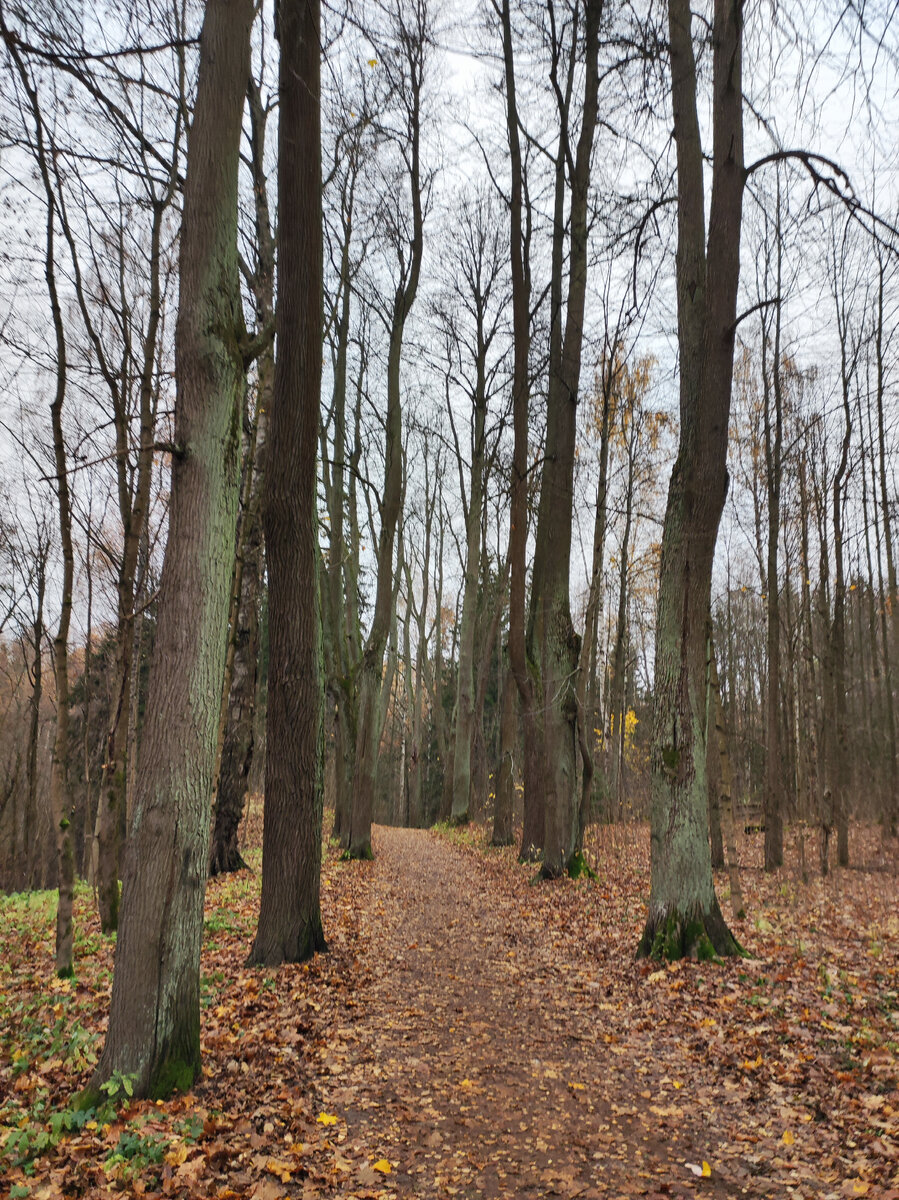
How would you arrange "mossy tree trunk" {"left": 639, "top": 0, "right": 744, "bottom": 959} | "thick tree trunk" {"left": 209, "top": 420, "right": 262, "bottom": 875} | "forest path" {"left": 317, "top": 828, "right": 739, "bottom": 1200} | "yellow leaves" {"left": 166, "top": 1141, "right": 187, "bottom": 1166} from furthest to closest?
"thick tree trunk" {"left": 209, "top": 420, "right": 262, "bottom": 875} → "mossy tree trunk" {"left": 639, "top": 0, "right": 744, "bottom": 959} → "forest path" {"left": 317, "top": 828, "right": 739, "bottom": 1200} → "yellow leaves" {"left": 166, "top": 1141, "right": 187, "bottom": 1166}

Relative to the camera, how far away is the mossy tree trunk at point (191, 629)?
3.97m

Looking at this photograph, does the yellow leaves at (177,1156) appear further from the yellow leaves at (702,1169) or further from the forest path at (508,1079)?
the yellow leaves at (702,1169)

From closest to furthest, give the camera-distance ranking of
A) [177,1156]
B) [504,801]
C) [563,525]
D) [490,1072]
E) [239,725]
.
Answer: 1. [177,1156]
2. [490,1072]
3. [563,525]
4. [239,725]
5. [504,801]

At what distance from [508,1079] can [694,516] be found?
4954 millimetres

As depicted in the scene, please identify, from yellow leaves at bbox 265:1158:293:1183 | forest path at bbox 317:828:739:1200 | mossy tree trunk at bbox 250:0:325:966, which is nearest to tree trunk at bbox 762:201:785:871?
forest path at bbox 317:828:739:1200

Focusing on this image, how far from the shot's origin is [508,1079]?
4410mm

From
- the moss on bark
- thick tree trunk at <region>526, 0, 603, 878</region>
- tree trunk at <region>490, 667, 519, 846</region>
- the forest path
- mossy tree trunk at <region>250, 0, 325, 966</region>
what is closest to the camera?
the forest path

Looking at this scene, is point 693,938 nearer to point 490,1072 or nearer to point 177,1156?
point 490,1072

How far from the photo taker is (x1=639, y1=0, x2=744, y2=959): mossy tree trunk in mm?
6719

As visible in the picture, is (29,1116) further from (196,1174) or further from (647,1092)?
(647,1092)

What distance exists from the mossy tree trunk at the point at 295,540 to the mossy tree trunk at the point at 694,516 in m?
3.31

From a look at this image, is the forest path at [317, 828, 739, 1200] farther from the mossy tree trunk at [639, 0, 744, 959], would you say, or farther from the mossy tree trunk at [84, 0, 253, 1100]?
the mossy tree trunk at [84, 0, 253, 1100]

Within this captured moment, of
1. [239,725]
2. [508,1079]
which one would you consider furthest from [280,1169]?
[239,725]

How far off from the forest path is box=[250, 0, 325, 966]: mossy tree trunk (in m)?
1.00
